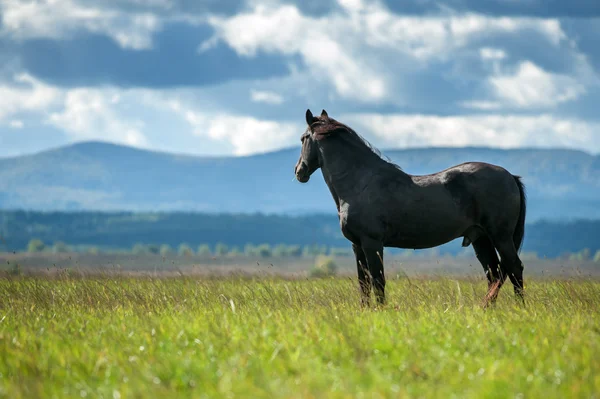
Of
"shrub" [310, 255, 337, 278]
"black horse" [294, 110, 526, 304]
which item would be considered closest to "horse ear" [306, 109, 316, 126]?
"black horse" [294, 110, 526, 304]

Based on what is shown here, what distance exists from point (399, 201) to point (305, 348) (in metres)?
4.58

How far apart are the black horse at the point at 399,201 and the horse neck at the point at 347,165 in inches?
0.6

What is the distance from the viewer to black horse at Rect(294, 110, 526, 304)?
39.6 feet

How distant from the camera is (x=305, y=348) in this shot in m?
8.09

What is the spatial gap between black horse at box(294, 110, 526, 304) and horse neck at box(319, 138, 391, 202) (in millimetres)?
15

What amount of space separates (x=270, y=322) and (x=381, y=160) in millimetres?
3894

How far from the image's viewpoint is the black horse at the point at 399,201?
39.6 feet

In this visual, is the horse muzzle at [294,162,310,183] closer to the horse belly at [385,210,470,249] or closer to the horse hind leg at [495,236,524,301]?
the horse belly at [385,210,470,249]

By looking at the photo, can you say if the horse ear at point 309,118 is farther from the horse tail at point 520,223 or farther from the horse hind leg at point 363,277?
the horse tail at point 520,223

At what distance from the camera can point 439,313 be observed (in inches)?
407

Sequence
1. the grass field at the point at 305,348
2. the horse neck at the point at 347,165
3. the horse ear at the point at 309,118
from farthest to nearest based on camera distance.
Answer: the horse ear at the point at 309,118 < the horse neck at the point at 347,165 < the grass field at the point at 305,348

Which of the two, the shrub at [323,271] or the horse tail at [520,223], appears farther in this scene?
the shrub at [323,271]

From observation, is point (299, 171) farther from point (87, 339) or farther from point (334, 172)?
point (87, 339)

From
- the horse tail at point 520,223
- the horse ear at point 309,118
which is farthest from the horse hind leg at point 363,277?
the horse tail at point 520,223
